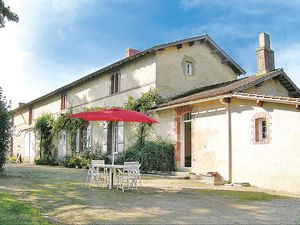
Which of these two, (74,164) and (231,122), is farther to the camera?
(74,164)

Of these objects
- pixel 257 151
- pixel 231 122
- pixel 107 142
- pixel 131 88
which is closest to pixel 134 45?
pixel 131 88

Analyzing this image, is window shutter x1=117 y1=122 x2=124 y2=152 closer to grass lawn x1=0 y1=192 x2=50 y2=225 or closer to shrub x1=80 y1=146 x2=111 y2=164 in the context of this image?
shrub x1=80 y1=146 x2=111 y2=164

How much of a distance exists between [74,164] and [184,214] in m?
15.7

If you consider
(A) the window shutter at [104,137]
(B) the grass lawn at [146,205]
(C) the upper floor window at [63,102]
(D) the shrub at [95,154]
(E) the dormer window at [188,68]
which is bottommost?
(B) the grass lawn at [146,205]

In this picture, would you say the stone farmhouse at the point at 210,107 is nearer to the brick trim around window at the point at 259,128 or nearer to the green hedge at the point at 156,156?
the brick trim around window at the point at 259,128

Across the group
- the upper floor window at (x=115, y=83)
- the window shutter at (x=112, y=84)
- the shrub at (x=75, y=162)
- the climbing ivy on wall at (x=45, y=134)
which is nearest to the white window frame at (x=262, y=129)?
the upper floor window at (x=115, y=83)

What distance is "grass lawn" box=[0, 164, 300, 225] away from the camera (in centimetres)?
640

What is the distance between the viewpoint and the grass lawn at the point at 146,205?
6402 millimetres

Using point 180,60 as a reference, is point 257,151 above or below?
below

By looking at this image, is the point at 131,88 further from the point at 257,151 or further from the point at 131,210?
the point at 131,210

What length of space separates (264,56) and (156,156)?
7.06m

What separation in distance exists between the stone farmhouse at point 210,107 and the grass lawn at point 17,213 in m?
7.87

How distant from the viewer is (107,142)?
2109 cm

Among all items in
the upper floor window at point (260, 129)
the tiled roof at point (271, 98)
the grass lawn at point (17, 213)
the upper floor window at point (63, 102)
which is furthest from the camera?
the upper floor window at point (63, 102)
